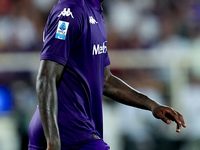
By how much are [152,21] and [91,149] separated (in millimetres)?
6079

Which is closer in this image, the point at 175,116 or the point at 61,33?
the point at 61,33

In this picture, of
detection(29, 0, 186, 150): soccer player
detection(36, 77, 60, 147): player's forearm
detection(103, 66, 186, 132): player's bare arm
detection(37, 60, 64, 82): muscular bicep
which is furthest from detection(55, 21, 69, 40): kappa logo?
detection(103, 66, 186, 132): player's bare arm

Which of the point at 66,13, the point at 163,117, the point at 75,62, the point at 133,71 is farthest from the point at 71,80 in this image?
the point at 133,71

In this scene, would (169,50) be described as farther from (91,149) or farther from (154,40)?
(91,149)

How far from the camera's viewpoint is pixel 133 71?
27.2 ft

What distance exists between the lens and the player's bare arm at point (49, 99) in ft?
9.36

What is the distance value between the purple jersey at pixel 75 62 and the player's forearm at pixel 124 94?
61 centimetres

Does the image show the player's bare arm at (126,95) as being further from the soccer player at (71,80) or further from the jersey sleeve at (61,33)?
the jersey sleeve at (61,33)

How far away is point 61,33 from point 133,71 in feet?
17.5

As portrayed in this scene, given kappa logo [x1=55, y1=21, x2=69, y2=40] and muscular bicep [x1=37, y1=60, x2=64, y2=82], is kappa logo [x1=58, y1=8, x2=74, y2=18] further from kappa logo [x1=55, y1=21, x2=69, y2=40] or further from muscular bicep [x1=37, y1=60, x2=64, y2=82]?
muscular bicep [x1=37, y1=60, x2=64, y2=82]

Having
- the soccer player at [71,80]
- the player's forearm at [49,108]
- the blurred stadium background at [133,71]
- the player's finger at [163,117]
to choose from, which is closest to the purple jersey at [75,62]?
the soccer player at [71,80]

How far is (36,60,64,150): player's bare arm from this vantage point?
2852 millimetres

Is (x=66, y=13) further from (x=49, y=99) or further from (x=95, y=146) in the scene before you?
(x=95, y=146)

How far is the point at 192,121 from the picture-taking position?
26.0ft
